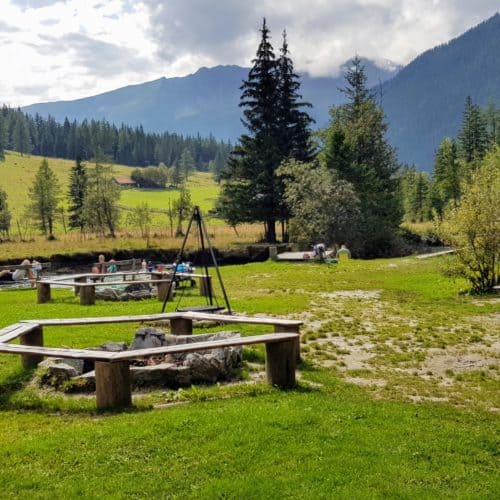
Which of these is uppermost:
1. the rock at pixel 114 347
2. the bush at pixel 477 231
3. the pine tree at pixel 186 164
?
the pine tree at pixel 186 164

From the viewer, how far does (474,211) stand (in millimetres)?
16141

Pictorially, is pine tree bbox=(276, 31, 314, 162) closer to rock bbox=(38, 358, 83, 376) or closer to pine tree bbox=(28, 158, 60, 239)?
pine tree bbox=(28, 158, 60, 239)

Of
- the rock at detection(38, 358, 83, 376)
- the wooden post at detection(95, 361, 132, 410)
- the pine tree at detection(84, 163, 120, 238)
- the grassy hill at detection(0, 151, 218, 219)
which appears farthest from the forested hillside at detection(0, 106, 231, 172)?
the wooden post at detection(95, 361, 132, 410)

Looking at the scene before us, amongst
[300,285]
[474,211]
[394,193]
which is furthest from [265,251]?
[474,211]

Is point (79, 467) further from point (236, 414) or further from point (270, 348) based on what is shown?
point (270, 348)

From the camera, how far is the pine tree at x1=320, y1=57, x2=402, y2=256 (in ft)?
127

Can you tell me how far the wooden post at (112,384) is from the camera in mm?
6527

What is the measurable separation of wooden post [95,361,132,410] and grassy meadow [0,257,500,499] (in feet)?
0.80

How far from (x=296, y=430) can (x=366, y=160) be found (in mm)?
41327

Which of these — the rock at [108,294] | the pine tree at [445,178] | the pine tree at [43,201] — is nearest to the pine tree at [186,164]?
the pine tree at [445,178]

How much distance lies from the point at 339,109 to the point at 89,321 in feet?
142

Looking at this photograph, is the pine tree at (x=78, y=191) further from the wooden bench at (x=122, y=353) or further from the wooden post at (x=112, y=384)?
the wooden post at (x=112, y=384)

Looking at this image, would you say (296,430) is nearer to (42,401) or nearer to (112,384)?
(112,384)

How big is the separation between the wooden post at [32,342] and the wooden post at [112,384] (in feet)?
8.46
